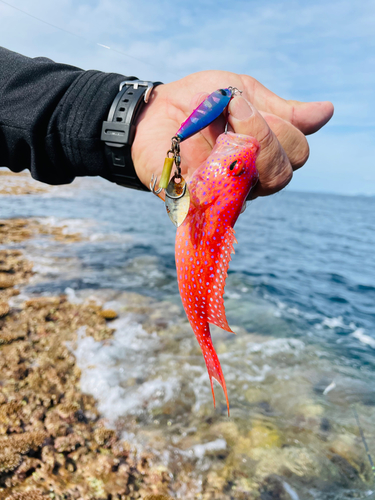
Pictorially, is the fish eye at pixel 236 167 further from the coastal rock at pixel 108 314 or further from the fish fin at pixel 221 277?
the coastal rock at pixel 108 314

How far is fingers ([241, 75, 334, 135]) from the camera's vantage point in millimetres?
3156

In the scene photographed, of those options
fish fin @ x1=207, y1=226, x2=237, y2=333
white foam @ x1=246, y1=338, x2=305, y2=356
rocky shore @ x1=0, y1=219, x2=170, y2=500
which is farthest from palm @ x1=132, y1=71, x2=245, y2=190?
white foam @ x1=246, y1=338, x2=305, y2=356

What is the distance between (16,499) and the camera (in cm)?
361

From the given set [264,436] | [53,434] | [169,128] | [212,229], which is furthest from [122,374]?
[212,229]

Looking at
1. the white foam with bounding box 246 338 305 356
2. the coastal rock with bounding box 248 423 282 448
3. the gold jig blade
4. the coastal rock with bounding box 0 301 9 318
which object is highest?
the gold jig blade

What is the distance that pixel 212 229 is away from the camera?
2.28m

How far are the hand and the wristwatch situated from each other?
111mm

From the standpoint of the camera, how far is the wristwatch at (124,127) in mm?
2973

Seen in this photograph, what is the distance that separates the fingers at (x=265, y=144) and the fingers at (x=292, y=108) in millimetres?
320

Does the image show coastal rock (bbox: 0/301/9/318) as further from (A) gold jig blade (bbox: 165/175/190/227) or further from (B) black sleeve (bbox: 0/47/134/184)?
(A) gold jig blade (bbox: 165/175/190/227)

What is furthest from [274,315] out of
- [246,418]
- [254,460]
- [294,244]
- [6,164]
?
[294,244]

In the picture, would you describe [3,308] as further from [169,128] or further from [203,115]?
[203,115]

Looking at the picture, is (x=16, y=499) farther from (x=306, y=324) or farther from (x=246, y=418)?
(x=306, y=324)

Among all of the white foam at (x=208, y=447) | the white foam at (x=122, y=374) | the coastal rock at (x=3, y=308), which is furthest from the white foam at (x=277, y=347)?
the coastal rock at (x=3, y=308)
